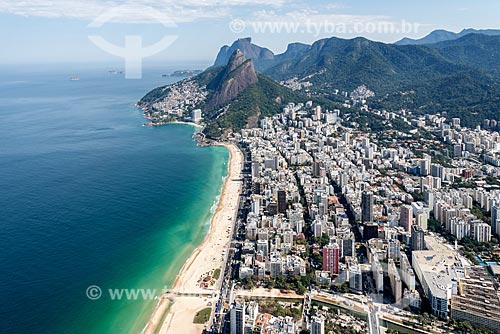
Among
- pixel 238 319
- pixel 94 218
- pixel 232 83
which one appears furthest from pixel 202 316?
pixel 232 83

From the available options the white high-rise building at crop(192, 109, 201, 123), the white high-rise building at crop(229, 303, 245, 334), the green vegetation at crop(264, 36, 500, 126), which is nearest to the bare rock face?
the white high-rise building at crop(192, 109, 201, 123)

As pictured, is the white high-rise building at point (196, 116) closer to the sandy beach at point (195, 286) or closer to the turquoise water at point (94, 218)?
the turquoise water at point (94, 218)

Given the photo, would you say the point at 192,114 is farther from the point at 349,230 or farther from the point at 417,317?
the point at 417,317

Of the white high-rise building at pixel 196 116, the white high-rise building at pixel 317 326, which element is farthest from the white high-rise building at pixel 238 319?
the white high-rise building at pixel 196 116

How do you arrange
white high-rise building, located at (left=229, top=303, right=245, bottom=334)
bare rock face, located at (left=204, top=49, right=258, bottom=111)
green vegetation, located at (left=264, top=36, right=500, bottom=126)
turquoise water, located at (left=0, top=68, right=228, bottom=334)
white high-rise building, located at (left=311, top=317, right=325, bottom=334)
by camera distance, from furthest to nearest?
bare rock face, located at (left=204, top=49, right=258, bottom=111)
green vegetation, located at (left=264, top=36, right=500, bottom=126)
turquoise water, located at (left=0, top=68, right=228, bottom=334)
white high-rise building, located at (left=229, top=303, right=245, bottom=334)
white high-rise building, located at (left=311, top=317, right=325, bottom=334)

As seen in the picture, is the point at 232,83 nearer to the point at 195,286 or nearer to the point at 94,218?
the point at 94,218

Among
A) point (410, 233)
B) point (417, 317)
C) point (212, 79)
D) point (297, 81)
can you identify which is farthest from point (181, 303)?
point (297, 81)

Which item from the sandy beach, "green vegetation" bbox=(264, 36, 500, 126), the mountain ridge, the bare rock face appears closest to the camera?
the sandy beach

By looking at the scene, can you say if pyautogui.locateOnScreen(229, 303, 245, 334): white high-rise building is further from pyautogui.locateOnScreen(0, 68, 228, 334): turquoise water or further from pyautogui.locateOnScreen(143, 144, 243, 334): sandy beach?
pyautogui.locateOnScreen(0, 68, 228, 334): turquoise water
